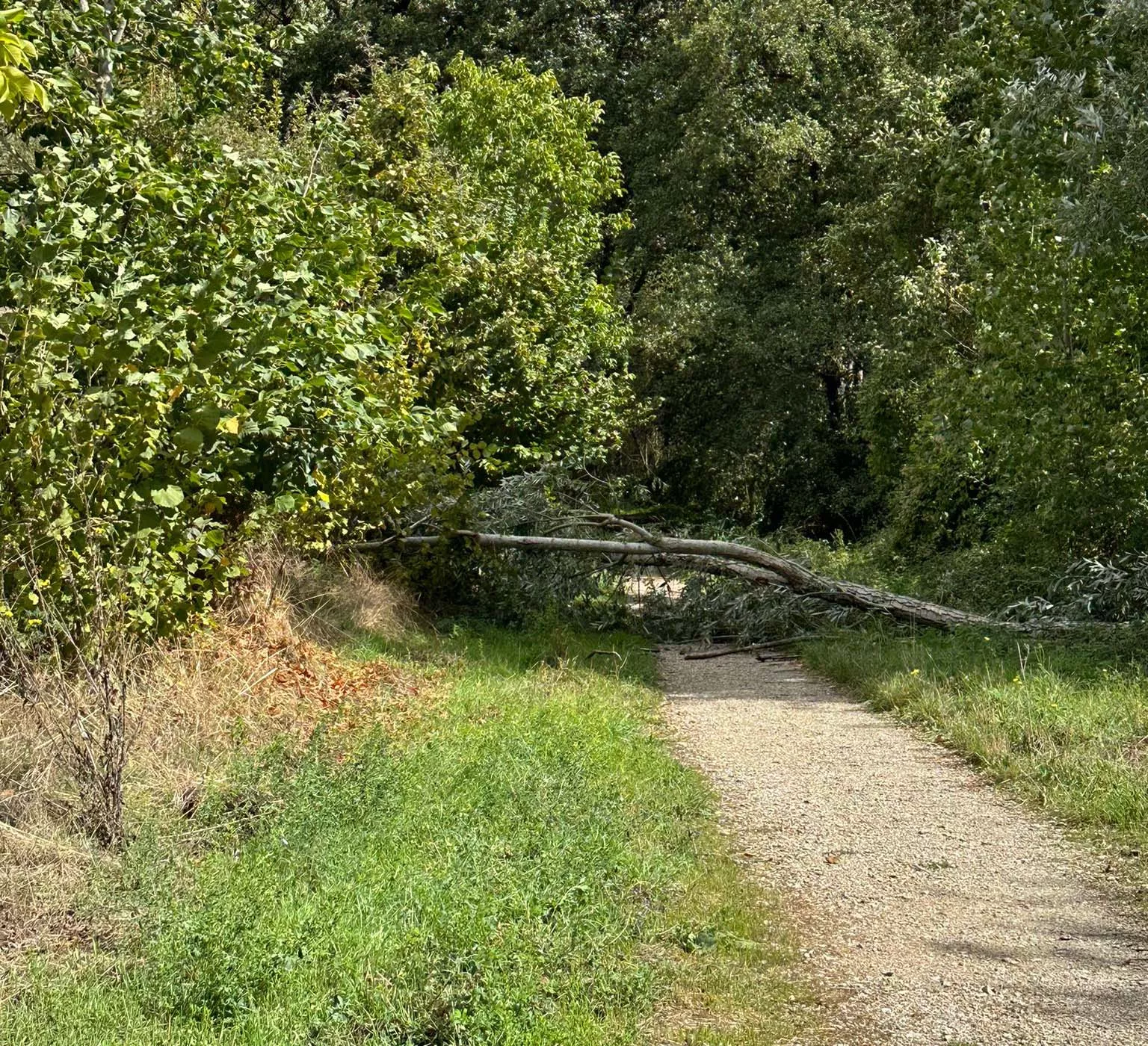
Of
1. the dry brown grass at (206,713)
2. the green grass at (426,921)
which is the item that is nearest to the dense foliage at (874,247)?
the dry brown grass at (206,713)

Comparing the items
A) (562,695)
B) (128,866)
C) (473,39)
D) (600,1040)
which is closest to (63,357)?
(128,866)

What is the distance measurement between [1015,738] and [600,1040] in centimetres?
538

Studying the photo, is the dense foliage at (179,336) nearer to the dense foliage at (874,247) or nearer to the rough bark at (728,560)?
the rough bark at (728,560)

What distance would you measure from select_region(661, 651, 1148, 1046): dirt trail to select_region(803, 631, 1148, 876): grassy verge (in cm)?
27

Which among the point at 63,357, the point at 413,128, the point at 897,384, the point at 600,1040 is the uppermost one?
the point at 413,128

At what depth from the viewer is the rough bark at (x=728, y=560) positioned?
14.4 metres

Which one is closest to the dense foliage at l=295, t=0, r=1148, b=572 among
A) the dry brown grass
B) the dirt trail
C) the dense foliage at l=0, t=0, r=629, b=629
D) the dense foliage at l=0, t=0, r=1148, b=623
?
the dense foliage at l=0, t=0, r=1148, b=623

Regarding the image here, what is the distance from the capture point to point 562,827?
21.0ft

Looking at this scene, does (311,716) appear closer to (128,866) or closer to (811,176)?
(128,866)

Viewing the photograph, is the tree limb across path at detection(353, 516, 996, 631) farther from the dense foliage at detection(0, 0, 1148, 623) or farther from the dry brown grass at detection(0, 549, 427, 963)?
A: the dry brown grass at detection(0, 549, 427, 963)

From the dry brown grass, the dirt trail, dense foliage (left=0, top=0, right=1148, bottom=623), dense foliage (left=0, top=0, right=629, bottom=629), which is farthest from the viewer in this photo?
dense foliage (left=0, top=0, right=1148, bottom=623)

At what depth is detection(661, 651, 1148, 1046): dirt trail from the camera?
15.4 ft

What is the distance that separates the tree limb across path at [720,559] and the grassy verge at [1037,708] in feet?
1.99

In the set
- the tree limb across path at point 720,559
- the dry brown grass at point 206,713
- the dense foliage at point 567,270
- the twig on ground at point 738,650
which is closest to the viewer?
the dry brown grass at point 206,713
